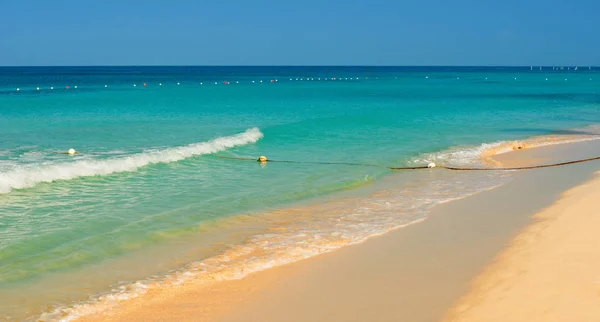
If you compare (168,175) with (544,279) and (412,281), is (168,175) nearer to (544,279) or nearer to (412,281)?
(412,281)

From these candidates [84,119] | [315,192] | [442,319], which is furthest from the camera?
[84,119]

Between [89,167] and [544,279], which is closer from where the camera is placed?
[544,279]

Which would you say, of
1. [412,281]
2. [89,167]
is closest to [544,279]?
[412,281]

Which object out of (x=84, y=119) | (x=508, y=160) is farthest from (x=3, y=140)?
(x=508, y=160)

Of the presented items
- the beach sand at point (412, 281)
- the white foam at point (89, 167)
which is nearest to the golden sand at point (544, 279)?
the beach sand at point (412, 281)

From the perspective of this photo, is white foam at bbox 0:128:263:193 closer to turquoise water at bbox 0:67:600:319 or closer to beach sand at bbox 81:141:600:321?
turquoise water at bbox 0:67:600:319

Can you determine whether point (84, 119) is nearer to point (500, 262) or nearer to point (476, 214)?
point (476, 214)

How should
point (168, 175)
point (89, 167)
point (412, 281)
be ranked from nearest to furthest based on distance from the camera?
point (412, 281), point (168, 175), point (89, 167)

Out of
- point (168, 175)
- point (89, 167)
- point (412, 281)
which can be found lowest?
point (412, 281)

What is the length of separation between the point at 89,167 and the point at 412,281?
9.21 metres

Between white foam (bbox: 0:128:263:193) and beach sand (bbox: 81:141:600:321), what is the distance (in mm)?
6929

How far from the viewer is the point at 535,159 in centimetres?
1584

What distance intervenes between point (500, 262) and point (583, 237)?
1.34 metres

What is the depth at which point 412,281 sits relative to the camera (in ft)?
21.2
